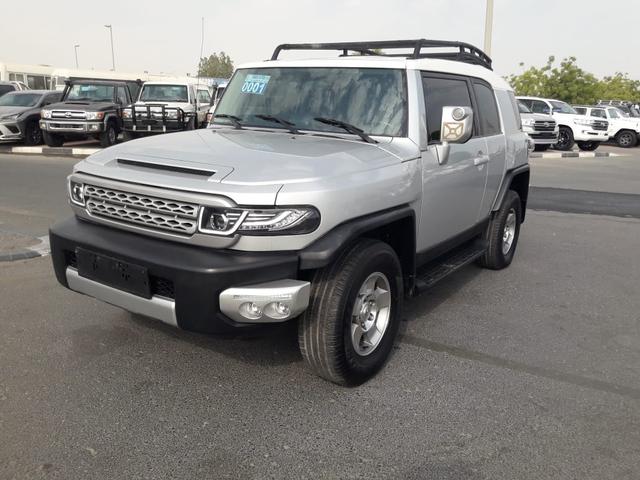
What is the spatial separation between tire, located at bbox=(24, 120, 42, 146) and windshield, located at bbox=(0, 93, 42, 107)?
626 mm

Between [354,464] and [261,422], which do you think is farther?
[261,422]

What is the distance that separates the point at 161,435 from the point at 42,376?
3.31 ft

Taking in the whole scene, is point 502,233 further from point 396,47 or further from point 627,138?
point 627,138

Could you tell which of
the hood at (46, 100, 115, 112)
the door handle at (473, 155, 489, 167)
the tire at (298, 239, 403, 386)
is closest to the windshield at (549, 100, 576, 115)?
the hood at (46, 100, 115, 112)

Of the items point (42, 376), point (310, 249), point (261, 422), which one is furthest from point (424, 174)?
point (42, 376)

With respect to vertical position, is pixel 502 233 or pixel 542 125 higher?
pixel 542 125

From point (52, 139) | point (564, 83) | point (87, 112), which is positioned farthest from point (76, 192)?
point (564, 83)

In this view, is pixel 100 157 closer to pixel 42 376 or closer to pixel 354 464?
pixel 42 376

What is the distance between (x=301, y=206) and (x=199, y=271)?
23.0 inches

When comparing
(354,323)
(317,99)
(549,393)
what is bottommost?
(549,393)

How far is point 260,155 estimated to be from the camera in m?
3.18

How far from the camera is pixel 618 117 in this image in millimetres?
26234

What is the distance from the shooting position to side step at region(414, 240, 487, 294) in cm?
395

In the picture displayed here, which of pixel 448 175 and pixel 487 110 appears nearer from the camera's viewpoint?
pixel 448 175
